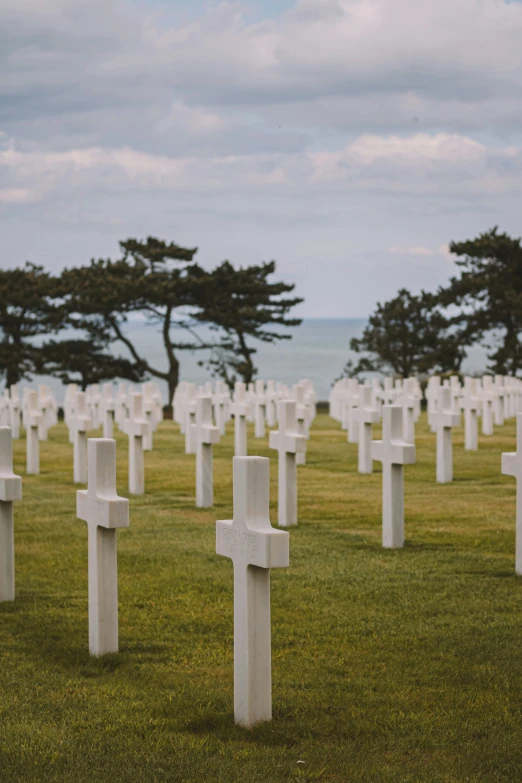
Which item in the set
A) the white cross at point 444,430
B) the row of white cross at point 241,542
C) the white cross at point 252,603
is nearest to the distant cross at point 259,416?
the white cross at point 444,430

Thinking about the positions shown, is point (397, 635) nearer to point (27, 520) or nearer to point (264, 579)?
point (264, 579)

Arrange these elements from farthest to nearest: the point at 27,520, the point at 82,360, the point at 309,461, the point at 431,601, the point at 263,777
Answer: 1. the point at 82,360
2. the point at 309,461
3. the point at 27,520
4. the point at 431,601
5. the point at 263,777

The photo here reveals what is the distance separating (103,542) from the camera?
536cm

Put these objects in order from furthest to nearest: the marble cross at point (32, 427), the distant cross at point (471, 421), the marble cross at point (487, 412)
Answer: the marble cross at point (487, 412), the distant cross at point (471, 421), the marble cross at point (32, 427)

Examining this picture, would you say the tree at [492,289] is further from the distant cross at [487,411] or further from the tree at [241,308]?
the distant cross at [487,411]

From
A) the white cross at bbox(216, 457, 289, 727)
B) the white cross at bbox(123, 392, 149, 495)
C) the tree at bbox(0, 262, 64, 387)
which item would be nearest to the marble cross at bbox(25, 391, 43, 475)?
the white cross at bbox(123, 392, 149, 495)

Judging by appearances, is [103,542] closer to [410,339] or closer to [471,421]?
[471,421]

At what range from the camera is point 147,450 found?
18.1 metres

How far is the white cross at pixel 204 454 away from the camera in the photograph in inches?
438

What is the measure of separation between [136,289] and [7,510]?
94.5ft

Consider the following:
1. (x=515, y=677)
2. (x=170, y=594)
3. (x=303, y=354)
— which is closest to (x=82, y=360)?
(x=170, y=594)

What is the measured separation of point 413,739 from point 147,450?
46.5 ft

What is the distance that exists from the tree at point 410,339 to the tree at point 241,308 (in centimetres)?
306

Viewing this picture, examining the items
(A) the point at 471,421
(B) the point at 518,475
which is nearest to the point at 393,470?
(B) the point at 518,475
